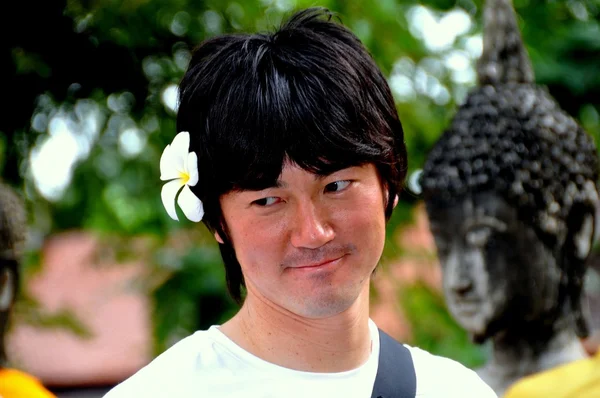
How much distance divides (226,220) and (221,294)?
1.65 metres

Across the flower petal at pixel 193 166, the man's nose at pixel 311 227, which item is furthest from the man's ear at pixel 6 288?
the man's nose at pixel 311 227

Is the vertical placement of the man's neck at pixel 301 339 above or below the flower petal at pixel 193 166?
below

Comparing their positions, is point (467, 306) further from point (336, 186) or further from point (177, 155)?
point (177, 155)

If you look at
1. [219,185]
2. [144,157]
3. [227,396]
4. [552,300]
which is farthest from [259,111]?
[144,157]

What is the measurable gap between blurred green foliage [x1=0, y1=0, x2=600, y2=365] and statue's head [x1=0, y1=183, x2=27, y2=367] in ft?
1.60

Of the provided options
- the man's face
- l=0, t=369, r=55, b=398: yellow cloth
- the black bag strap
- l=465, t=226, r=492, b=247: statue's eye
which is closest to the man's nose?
the man's face

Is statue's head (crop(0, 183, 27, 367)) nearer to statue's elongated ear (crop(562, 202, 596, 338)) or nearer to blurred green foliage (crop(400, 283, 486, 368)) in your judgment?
blurred green foliage (crop(400, 283, 486, 368))

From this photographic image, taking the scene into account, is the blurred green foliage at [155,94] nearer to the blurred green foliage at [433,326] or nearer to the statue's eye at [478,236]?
the blurred green foliage at [433,326]

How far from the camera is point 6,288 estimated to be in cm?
327

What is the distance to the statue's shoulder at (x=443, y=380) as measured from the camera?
80.7 inches

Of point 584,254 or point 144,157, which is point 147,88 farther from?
point 584,254

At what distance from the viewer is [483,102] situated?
7.89 feet

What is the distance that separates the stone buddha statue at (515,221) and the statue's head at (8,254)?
5.32 feet

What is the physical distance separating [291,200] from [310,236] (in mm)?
92
